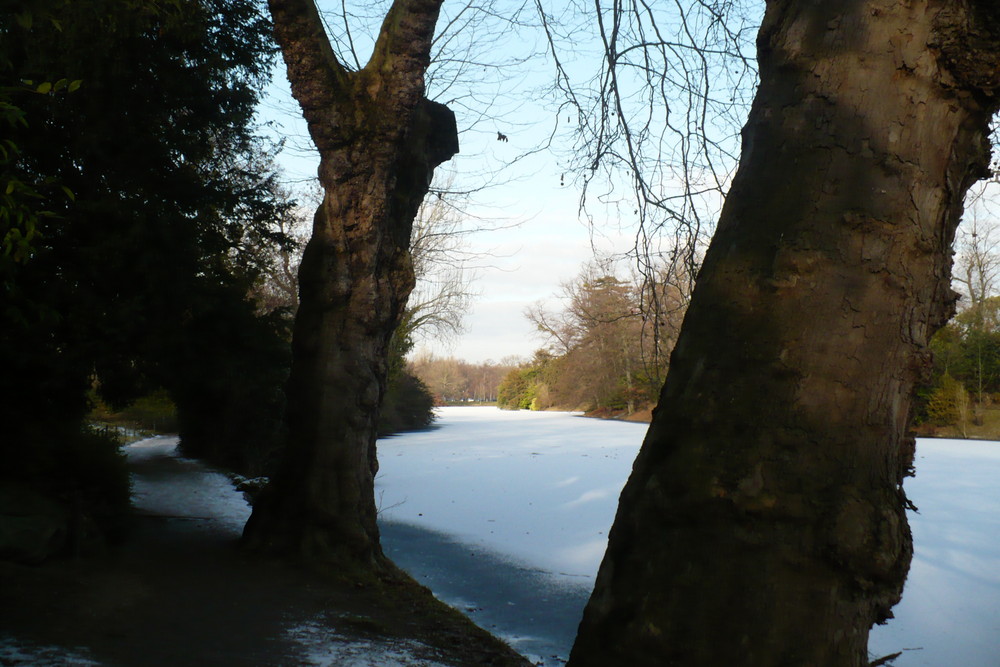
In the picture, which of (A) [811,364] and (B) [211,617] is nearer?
(A) [811,364]

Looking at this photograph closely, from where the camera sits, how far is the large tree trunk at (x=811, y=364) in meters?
2.08

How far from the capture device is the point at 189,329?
8.40 m

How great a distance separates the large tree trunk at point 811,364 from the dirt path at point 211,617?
2.78 metres

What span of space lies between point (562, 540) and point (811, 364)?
820 cm

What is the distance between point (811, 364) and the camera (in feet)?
7.13

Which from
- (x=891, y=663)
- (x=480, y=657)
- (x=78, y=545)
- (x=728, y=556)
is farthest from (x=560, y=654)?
(x=728, y=556)

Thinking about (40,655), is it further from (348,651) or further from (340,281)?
(340,281)

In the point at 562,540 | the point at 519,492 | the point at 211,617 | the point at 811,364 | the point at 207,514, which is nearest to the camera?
the point at 811,364

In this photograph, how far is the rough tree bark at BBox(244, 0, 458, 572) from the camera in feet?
21.9

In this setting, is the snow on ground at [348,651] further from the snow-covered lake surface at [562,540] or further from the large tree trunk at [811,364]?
the large tree trunk at [811,364]

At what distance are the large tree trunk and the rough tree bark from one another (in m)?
4.68

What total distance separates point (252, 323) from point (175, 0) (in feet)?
A: 12.4

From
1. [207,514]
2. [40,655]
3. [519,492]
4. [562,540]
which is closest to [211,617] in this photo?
[40,655]

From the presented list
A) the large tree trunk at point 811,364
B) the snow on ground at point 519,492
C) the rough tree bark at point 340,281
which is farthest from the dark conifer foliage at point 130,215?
the large tree trunk at point 811,364
